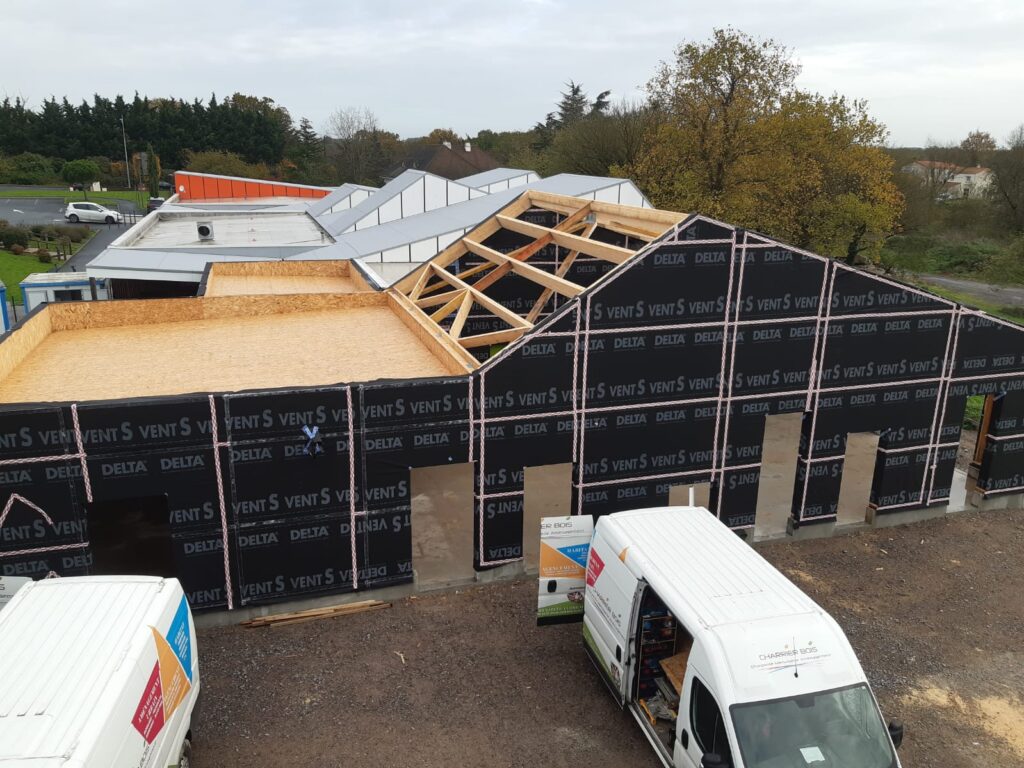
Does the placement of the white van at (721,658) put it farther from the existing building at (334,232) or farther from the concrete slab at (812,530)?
the existing building at (334,232)

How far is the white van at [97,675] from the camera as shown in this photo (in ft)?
20.1

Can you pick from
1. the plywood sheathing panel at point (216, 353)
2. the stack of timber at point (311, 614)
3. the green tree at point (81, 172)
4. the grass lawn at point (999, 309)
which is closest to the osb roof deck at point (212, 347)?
the plywood sheathing panel at point (216, 353)

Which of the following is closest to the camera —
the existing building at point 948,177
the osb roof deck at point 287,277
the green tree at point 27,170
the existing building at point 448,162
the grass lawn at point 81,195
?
the osb roof deck at point 287,277

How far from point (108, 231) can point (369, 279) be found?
39275 millimetres

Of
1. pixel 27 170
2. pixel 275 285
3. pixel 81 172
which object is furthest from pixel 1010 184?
pixel 27 170

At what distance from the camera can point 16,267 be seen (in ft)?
127

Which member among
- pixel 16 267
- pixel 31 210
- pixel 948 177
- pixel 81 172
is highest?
pixel 948 177

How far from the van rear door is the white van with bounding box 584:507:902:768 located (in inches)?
0.9

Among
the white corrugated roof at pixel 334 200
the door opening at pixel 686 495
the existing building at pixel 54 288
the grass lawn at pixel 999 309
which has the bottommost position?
the grass lawn at pixel 999 309

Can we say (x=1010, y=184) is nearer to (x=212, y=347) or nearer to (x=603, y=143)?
(x=603, y=143)

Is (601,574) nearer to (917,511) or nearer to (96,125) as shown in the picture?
(917,511)

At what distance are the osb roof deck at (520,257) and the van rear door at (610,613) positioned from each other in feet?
14.4

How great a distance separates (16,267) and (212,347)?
3200cm

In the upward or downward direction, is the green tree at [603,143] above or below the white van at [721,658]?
above
